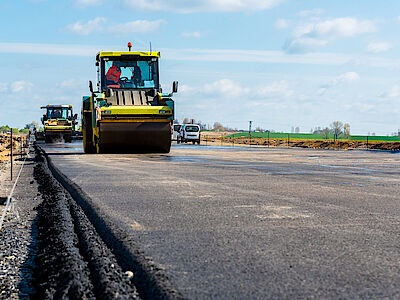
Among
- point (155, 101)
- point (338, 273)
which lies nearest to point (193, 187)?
point (338, 273)

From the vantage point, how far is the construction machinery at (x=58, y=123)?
4588cm

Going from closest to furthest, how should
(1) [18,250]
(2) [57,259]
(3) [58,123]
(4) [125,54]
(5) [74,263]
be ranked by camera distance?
1. (5) [74,263]
2. (2) [57,259]
3. (1) [18,250]
4. (4) [125,54]
5. (3) [58,123]

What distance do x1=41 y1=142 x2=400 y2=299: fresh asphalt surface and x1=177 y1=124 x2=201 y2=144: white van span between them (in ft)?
125

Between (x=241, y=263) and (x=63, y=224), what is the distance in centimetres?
257

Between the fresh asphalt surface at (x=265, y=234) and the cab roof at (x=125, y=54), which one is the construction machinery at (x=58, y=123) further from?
the fresh asphalt surface at (x=265, y=234)

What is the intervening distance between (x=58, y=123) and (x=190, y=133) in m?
12.1

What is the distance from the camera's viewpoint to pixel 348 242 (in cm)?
480

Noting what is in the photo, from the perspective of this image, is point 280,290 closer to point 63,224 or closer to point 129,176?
point 63,224

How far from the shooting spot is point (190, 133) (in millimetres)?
48562

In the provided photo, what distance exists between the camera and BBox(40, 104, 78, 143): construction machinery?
45875 millimetres

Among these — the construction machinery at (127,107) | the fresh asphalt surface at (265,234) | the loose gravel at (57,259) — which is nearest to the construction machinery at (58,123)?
the construction machinery at (127,107)

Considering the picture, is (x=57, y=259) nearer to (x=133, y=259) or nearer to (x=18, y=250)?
(x=133, y=259)

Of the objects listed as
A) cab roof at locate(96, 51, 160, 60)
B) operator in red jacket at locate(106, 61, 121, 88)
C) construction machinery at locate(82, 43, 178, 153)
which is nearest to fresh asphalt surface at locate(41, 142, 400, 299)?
construction machinery at locate(82, 43, 178, 153)

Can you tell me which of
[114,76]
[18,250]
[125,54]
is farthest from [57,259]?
[125,54]
